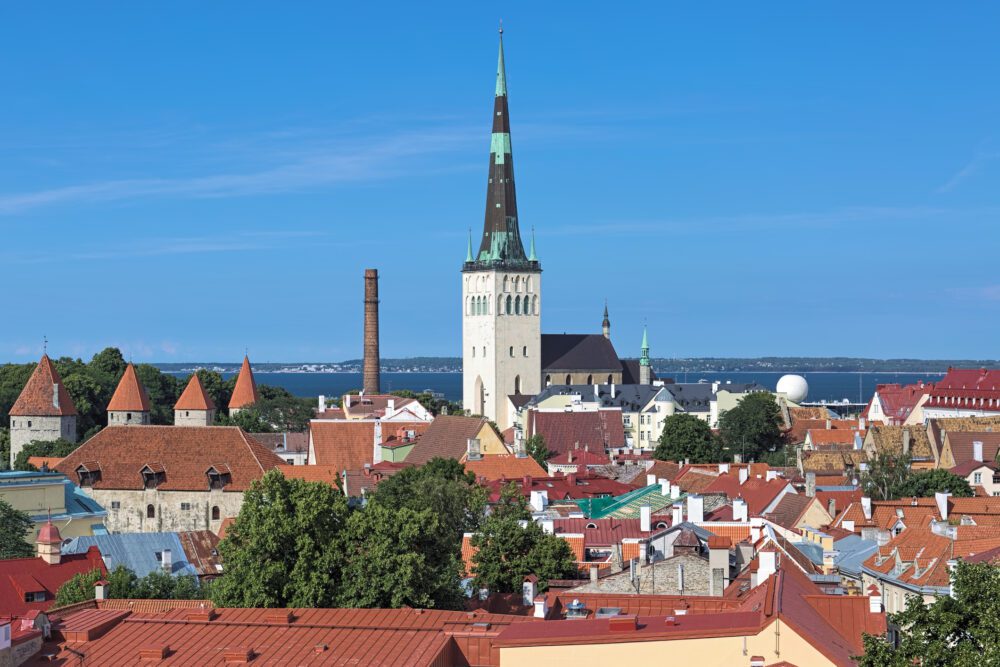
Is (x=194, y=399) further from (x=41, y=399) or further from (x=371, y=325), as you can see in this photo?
(x=371, y=325)

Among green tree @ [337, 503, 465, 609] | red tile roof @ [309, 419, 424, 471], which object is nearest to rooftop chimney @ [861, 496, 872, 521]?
green tree @ [337, 503, 465, 609]

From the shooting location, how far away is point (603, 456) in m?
85.9

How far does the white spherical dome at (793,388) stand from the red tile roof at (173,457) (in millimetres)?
70730

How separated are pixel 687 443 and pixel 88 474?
115ft

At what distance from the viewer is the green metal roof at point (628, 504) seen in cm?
4906

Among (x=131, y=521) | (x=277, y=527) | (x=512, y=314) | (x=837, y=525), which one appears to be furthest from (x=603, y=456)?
(x=277, y=527)

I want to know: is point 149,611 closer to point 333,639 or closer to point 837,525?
point 333,639

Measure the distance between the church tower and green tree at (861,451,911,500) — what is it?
6488 cm

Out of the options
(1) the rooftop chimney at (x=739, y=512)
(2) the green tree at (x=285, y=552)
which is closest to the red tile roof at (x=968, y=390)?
(1) the rooftop chimney at (x=739, y=512)

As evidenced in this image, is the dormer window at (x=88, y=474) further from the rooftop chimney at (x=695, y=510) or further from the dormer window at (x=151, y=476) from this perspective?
the rooftop chimney at (x=695, y=510)

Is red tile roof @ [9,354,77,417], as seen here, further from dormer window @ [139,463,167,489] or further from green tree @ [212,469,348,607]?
green tree @ [212,469,348,607]

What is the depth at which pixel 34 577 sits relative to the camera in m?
38.5

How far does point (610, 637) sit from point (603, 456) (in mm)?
65262

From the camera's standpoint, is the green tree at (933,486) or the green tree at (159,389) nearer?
the green tree at (933,486)
